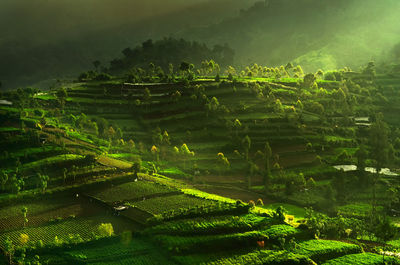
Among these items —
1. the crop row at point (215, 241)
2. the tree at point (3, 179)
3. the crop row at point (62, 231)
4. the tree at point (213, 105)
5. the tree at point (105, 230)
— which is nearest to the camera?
the crop row at point (215, 241)

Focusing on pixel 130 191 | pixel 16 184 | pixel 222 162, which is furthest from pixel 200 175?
pixel 16 184

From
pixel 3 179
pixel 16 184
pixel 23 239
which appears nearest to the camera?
pixel 23 239

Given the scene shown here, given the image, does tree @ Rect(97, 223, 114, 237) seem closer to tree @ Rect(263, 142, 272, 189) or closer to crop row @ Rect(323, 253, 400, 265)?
crop row @ Rect(323, 253, 400, 265)

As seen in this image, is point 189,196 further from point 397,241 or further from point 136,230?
point 397,241

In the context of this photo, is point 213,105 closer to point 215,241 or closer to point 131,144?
point 131,144

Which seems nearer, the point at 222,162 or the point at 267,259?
the point at 267,259

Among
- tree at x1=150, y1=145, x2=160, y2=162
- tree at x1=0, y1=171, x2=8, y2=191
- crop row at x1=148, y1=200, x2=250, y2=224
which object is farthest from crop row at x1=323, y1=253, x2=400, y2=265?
tree at x1=150, y1=145, x2=160, y2=162

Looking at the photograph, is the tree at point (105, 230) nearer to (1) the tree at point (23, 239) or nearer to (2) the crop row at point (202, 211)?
(2) the crop row at point (202, 211)

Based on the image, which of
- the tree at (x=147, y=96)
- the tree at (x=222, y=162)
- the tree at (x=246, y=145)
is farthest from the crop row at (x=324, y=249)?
the tree at (x=147, y=96)

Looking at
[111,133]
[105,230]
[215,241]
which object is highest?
[111,133]

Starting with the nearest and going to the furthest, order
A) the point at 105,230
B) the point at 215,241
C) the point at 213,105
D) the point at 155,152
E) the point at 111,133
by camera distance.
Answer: the point at 215,241 < the point at 105,230 < the point at 155,152 < the point at 111,133 < the point at 213,105

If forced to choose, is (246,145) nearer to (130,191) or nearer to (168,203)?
(130,191)

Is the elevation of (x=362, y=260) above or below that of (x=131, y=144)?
below

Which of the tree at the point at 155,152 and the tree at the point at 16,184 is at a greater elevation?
the tree at the point at 155,152
